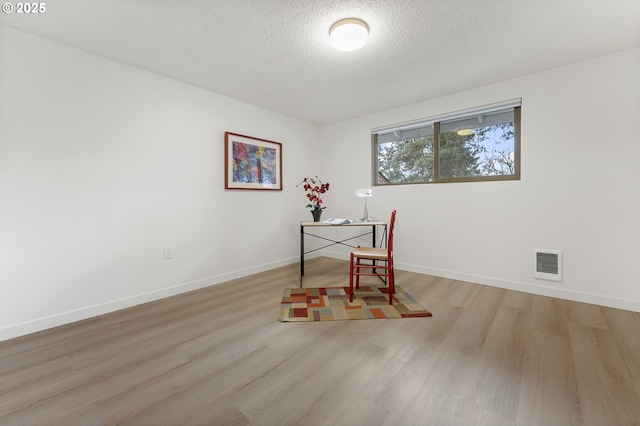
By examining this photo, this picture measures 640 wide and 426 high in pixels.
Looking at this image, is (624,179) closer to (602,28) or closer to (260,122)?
(602,28)

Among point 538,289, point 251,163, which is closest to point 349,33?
point 251,163

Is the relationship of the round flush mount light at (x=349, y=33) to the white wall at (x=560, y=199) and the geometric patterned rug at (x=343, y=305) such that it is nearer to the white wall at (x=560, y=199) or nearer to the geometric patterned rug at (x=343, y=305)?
the white wall at (x=560, y=199)

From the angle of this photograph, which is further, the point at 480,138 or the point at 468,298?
the point at 480,138

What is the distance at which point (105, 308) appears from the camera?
2.40 m

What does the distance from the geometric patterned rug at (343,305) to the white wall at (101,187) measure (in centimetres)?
118

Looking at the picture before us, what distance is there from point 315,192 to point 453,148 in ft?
7.04

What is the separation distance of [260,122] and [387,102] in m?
1.79

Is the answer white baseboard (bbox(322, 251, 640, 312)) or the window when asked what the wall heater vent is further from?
the window

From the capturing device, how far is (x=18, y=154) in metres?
2.00

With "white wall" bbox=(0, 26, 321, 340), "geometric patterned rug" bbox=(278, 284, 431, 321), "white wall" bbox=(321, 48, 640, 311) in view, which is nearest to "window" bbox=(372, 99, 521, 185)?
"white wall" bbox=(321, 48, 640, 311)

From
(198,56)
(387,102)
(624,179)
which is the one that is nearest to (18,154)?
(198,56)

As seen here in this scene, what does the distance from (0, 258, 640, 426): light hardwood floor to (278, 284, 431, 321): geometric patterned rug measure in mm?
126

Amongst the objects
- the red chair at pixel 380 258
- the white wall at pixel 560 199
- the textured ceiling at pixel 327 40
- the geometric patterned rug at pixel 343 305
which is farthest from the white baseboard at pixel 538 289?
the textured ceiling at pixel 327 40

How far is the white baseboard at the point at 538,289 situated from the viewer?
242 cm
